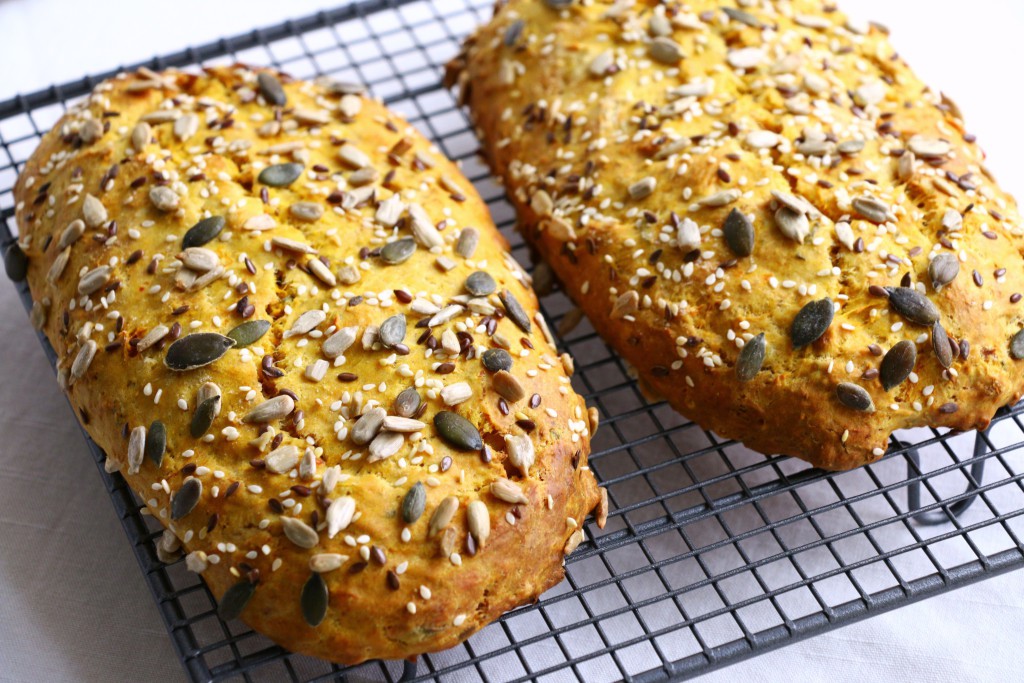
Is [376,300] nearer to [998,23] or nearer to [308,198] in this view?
[308,198]

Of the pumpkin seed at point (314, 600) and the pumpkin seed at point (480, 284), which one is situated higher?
the pumpkin seed at point (480, 284)

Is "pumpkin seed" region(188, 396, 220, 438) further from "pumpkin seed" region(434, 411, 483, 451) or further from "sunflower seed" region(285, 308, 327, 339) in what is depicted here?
"pumpkin seed" region(434, 411, 483, 451)

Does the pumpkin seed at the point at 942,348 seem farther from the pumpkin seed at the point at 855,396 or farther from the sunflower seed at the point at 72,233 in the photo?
the sunflower seed at the point at 72,233

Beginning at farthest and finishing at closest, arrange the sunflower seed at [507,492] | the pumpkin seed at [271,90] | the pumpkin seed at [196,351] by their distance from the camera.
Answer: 1. the pumpkin seed at [271,90]
2. the pumpkin seed at [196,351]
3. the sunflower seed at [507,492]

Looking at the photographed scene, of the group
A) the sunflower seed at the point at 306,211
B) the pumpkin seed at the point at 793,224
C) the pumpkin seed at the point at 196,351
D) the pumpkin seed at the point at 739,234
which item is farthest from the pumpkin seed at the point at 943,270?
the pumpkin seed at the point at 196,351

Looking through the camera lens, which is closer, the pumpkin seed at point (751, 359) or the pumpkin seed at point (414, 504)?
the pumpkin seed at point (414, 504)

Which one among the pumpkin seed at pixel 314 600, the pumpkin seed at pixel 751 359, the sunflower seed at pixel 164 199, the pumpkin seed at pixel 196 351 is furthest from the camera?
the sunflower seed at pixel 164 199

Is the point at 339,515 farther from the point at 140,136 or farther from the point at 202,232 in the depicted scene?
the point at 140,136

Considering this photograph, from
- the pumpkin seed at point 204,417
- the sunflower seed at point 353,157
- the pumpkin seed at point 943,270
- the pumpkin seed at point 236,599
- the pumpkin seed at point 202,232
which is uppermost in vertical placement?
the pumpkin seed at point 943,270
